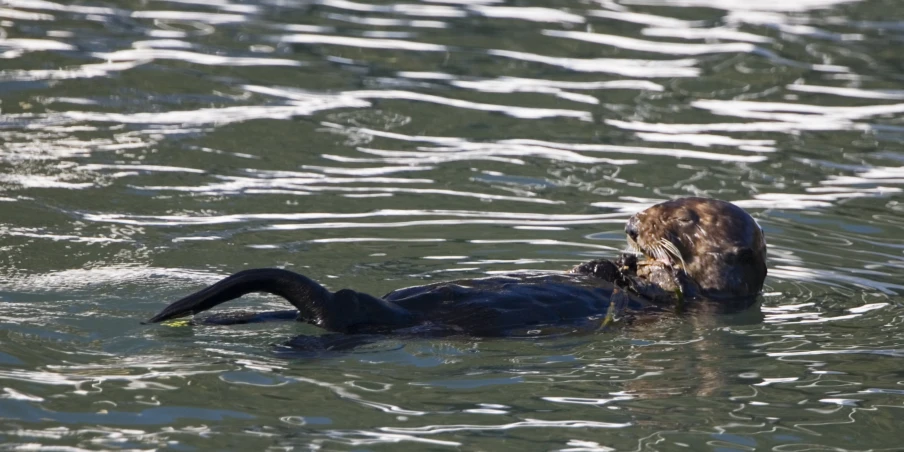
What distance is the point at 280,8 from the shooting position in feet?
43.4

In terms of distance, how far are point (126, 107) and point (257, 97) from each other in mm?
1061

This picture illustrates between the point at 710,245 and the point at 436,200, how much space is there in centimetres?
230

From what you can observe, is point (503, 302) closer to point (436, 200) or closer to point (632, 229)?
point (632, 229)

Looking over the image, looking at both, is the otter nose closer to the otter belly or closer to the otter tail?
the otter belly

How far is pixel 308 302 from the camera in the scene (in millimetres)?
4664

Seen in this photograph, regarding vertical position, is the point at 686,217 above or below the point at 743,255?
above

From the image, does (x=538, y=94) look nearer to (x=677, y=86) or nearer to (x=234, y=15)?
(x=677, y=86)

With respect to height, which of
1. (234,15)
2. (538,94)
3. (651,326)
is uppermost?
(234,15)

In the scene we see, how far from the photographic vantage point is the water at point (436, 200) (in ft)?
13.5

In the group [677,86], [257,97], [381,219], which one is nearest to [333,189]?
[381,219]

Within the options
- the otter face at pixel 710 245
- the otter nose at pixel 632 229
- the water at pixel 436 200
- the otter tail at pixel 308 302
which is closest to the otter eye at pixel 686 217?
the otter face at pixel 710 245

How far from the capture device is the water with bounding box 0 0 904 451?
4.13 m

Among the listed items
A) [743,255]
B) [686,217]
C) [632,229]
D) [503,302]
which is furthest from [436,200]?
[503,302]

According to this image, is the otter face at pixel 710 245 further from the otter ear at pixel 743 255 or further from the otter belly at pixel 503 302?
the otter belly at pixel 503 302
